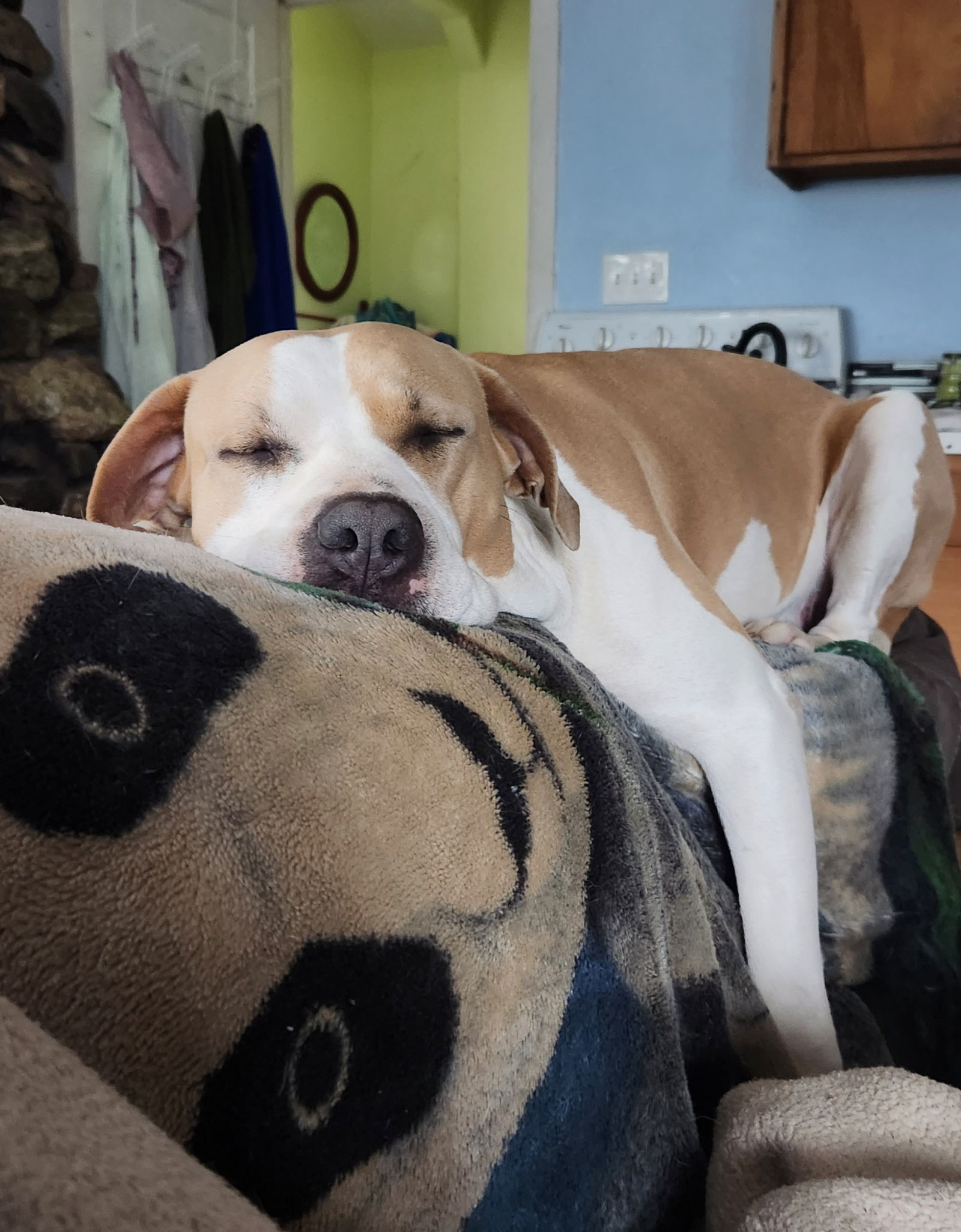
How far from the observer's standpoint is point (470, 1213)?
1.24 ft

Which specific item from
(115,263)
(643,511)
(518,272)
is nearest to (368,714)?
(643,511)

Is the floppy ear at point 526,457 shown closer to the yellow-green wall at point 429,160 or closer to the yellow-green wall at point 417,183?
the yellow-green wall at point 429,160

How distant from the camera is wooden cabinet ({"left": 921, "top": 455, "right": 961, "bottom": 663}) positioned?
183 centimetres

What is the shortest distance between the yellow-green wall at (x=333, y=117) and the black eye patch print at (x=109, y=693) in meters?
4.73

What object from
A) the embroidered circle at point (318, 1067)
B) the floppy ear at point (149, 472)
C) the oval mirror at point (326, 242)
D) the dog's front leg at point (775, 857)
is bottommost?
the dog's front leg at point (775, 857)

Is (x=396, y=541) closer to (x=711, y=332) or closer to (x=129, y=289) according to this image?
(x=711, y=332)

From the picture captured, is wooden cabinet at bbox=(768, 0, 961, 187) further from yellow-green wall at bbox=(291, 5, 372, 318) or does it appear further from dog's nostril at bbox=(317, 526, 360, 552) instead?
yellow-green wall at bbox=(291, 5, 372, 318)

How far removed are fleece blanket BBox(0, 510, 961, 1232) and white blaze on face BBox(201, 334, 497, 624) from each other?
0.12m

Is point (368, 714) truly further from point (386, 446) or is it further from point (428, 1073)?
point (386, 446)

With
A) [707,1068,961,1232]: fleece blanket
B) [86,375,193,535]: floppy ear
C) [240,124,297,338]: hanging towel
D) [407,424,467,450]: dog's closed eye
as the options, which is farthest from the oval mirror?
[707,1068,961,1232]: fleece blanket

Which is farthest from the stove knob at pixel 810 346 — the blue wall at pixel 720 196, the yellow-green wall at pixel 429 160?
the yellow-green wall at pixel 429 160

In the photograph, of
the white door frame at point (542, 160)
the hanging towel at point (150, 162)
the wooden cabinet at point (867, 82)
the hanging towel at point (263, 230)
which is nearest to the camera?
the wooden cabinet at point (867, 82)

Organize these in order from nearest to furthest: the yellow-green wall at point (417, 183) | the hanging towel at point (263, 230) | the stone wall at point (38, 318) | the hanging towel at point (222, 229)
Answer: the stone wall at point (38, 318) → the hanging towel at point (222, 229) → the hanging towel at point (263, 230) → the yellow-green wall at point (417, 183)

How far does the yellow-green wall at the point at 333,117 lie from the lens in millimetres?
4625
